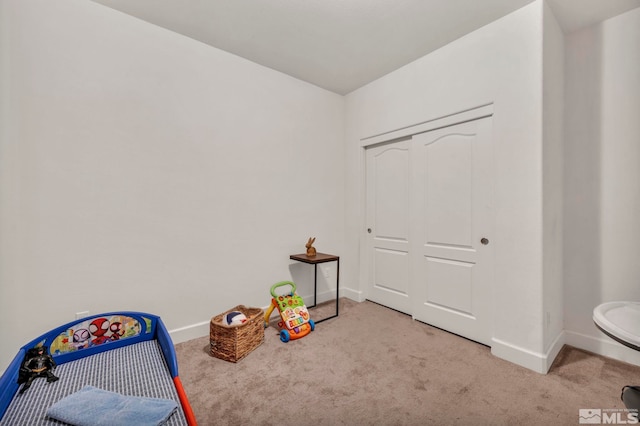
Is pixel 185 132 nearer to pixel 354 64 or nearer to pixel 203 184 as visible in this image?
pixel 203 184

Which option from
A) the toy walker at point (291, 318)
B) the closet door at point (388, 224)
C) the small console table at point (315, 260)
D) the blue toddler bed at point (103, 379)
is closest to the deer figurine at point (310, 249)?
the small console table at point (315, 260)

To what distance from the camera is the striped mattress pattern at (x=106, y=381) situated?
118 cm

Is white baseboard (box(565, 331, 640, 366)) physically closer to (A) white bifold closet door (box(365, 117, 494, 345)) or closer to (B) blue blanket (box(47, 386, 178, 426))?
(A) white bifold closet door (box(365, 117, 494, 345))

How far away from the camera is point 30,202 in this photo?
1.88 m

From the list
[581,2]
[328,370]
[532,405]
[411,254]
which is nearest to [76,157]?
[328,370]

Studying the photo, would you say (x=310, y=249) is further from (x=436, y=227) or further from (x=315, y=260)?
(x=436, y=227)

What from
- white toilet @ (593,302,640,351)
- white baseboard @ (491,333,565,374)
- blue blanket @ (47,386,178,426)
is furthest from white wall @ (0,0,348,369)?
white toilet @ (593,302,640,351)

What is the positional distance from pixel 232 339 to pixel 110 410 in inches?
39.3

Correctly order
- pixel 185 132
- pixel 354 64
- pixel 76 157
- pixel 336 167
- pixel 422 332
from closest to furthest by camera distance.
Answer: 1. pixel 76 157
2. pixel 185 132
3. pixel 422 332
4. pixel 354 64
5. pixel 336 167

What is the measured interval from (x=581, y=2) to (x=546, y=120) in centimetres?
86

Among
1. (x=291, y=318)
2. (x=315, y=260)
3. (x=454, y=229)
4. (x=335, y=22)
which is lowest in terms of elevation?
(x=291, y=318)

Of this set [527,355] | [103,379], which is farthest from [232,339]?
[527,355]

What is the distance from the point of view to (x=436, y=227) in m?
2.75

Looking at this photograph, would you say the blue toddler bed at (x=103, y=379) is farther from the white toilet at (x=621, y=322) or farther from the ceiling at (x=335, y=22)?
the ceiling at (x=335, y=22)
